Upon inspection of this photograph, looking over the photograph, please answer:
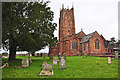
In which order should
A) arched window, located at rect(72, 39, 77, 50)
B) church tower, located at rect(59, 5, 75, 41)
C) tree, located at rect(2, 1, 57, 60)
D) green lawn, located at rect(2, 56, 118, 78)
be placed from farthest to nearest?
church tower, located at rect(59, 5, 75, 41), arched window, located at rect(72, 39, 77, 50), tree, located at rect(2, 1, 57, 60), green lawn, located at rect(2, 56, 118, 78)

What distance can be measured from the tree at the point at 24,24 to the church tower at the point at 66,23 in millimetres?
36591

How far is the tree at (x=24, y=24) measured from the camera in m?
12.3

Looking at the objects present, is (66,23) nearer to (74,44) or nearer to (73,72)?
(74,44)

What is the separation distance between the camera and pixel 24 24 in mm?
16125

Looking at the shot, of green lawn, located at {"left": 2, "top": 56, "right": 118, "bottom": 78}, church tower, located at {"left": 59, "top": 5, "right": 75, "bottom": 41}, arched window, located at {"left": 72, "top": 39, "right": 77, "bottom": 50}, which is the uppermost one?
church tower, located at {"left": 59, "top": 5, "right": 75, "bottom": 41}

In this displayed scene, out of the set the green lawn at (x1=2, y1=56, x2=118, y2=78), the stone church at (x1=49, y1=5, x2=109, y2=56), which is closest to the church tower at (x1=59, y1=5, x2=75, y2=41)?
the stone church at (x1=49, y1=5, x2=109, y2=56)

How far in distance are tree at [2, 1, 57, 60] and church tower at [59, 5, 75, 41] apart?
36591 mm

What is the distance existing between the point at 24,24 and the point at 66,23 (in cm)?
4684

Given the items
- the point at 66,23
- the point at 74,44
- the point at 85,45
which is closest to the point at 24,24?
the point at 74,44

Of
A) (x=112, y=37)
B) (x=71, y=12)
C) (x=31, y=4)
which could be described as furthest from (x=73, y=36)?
(x=112, y=37)

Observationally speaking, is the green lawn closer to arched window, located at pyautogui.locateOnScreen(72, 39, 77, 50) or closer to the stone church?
the stone church

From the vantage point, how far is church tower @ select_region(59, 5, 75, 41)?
199 feet

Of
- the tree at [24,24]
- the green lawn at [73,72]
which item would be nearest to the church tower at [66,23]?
the tree at [24,24]

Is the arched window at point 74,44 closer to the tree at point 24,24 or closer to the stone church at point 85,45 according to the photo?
the stone church at point 85,45
